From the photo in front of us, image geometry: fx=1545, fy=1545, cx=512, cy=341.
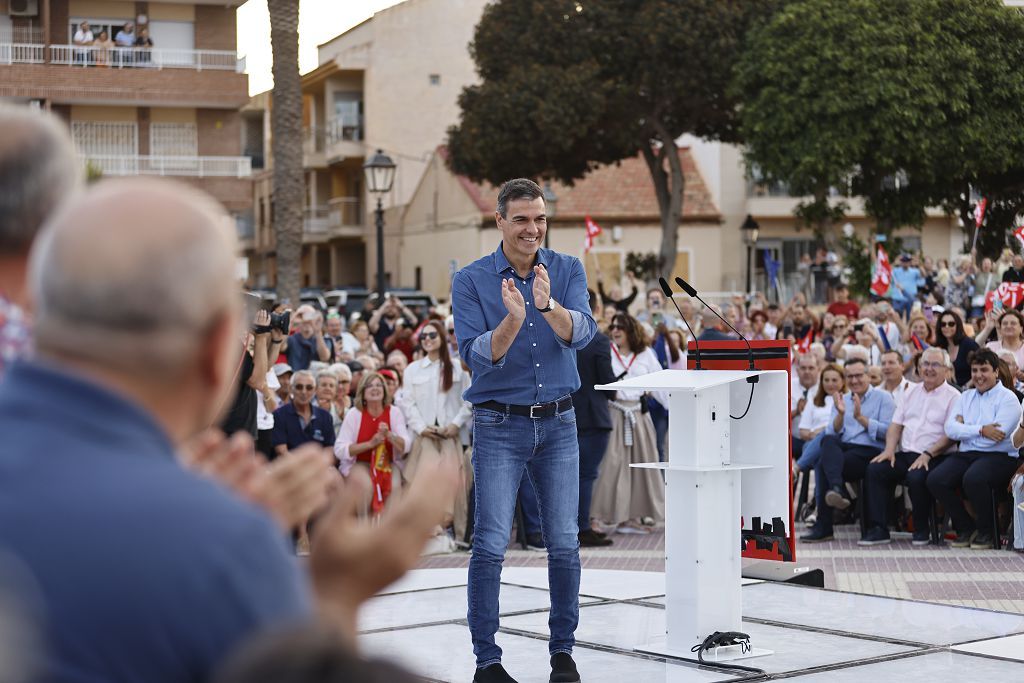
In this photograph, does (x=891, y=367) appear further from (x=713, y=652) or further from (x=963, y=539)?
(x=713, y=652)

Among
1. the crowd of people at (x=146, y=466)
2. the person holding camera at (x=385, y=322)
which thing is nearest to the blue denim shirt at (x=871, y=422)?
the person holding camera at (x=385, y=322)

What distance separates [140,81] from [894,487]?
33.6m

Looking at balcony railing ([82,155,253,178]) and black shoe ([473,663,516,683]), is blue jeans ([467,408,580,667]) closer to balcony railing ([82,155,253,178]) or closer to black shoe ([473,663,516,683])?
black shoe ([473,663,516,683])

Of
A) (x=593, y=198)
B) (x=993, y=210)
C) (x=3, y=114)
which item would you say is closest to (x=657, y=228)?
(x=593, y=198)

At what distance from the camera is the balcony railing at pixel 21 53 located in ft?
139

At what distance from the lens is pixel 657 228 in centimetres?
4691

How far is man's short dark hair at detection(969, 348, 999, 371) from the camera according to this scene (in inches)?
516

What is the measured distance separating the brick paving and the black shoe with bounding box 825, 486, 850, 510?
295 millimetres

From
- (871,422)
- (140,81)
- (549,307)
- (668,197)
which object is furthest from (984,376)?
(140,81)

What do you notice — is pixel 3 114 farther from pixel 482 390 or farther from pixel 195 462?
pixel 482 390

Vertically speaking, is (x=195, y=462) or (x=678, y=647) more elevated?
(x=195, y=462)

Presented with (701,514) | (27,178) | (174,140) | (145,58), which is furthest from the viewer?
(174,140)

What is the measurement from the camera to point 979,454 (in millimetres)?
13211

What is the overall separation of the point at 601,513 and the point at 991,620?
240 inches
